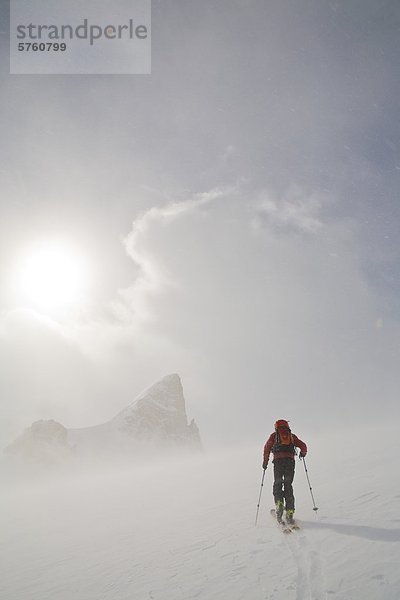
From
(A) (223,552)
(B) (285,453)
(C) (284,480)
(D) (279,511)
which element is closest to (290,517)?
(D) (279,511)

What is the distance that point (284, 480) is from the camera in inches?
370

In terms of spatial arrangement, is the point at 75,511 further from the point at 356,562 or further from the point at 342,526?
the point at 356,562

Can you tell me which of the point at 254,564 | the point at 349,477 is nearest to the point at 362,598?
the point at 254,564

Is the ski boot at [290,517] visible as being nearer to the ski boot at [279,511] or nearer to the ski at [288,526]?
the ski at [288,526]

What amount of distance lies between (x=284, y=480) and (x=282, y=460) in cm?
53

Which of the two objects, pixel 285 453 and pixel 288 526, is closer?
pixel 288 526

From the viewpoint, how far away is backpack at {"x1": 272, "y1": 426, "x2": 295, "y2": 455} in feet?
32.4

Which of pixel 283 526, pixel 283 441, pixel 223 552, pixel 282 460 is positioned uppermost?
pixel 283 441

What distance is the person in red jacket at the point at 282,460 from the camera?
9141mm

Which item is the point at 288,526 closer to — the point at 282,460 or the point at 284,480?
the point at 284,480

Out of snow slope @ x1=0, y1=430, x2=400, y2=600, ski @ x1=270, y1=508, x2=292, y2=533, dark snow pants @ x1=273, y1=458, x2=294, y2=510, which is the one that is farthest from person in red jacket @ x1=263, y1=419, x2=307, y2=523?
snow slope @ x1=0, y1=430, x2=400, y2=600

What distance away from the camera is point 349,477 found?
46.3ft

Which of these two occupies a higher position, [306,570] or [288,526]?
[306,570]

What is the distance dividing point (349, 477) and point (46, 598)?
12.1m
